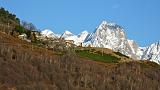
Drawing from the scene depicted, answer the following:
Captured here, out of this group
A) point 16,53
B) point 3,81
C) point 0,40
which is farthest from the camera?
point 0,40

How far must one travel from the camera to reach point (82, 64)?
160m

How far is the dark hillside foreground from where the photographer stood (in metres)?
125

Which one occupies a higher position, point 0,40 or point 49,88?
point 0,40

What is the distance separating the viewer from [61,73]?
14262cm

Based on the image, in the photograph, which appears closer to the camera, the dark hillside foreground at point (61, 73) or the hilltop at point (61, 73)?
the dark hillside foreground at point (61, 73)

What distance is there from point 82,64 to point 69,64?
6.32 meters

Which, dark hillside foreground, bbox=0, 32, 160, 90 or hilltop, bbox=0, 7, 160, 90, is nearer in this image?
dark hillside foreground, bbox=0, 32, 160, 90

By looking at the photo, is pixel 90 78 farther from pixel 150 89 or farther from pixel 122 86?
pixel 150 89

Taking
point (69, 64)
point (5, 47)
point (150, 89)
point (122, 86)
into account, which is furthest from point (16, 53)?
point (150, 89)

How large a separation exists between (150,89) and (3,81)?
181 ft

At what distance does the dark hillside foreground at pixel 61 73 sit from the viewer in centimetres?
12544

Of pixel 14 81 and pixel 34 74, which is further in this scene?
pixel 34 74

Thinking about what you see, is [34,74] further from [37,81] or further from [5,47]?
[5,47]

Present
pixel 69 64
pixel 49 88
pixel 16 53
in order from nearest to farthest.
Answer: pixel 49 88, pixel 16 53, pixel 69 64
